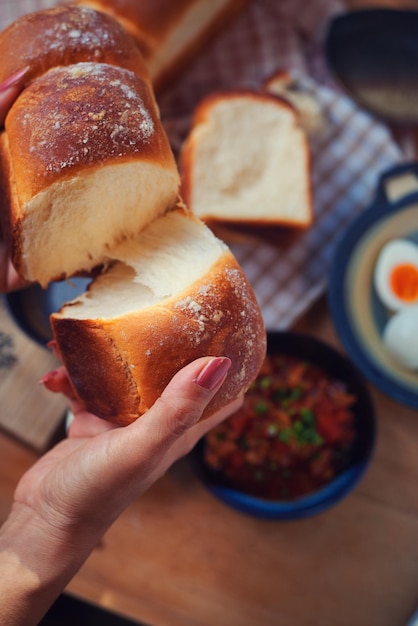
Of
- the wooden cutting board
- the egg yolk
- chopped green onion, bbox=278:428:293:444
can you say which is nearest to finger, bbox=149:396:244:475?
chopped green onion, bbox=278:428:293:444

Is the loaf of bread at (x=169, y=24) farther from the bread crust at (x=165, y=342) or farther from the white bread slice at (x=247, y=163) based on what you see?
the bread crust at (x=165, y=342)

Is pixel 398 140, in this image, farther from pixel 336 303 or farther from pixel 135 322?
pixel 135 322

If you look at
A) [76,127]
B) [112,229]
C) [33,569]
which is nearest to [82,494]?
[33,569]

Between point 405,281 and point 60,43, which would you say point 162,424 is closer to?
point 60,43

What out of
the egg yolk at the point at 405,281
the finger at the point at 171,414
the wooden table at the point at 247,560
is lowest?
the wooden table at the point at 247,560

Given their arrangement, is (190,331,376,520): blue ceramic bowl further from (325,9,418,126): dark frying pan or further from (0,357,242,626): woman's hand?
(325,9,418,126): dark frying pan

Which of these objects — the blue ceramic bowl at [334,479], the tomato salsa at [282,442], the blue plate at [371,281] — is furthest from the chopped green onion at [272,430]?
the blue plate at [371,281]

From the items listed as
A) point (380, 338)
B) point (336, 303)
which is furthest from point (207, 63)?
point (380, 338)
